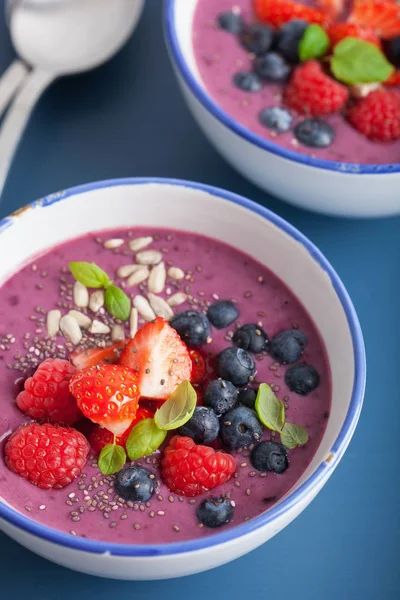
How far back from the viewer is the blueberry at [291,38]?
250cm

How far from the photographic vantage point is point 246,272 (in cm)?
213

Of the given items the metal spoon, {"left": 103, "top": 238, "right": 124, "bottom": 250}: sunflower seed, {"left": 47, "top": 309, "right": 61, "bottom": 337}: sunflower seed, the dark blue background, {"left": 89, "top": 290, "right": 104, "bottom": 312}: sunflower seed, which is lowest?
the dark blue background

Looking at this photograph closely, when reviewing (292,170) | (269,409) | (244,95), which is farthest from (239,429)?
(244,95)

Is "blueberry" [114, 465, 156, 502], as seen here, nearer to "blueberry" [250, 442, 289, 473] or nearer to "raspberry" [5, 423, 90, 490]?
"raspberry" [5, 423, 90, 490]

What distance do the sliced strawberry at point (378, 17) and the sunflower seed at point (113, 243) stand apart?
97 cm

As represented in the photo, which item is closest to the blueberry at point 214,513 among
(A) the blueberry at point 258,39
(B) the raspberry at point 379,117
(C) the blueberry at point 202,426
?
(C) the blueberry at point 202,426

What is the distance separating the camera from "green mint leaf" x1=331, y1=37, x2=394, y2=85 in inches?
95.8

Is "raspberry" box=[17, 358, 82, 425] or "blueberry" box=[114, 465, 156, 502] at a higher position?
"raspberry" box=[17, 358, 82, 425]

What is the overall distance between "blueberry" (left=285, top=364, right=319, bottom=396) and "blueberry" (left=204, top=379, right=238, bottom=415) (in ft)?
0.46

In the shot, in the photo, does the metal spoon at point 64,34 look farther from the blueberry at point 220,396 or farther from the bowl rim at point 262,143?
the blueberry at point 220,396

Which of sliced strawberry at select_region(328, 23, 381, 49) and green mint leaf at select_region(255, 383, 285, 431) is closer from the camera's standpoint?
green mint leaf at select_region(255, 383, 285, 431)

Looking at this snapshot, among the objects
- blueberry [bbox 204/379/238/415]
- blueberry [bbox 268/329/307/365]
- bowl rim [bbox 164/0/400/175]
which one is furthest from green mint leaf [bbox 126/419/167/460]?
bowl rim [bbox 164/0/400/175]

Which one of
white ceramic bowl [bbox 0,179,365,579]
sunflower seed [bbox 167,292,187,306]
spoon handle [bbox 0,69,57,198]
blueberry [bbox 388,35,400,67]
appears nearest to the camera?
white ceramic bowl [bbox 0,179,365,579]

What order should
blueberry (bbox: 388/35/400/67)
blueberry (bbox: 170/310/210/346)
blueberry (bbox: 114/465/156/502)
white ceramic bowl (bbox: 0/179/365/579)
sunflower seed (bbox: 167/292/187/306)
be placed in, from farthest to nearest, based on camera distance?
blueberry (bbox: 388/35/400/67) → sunflower seed (bbox: 167/292/187/306) → blueberry (bbox: 170/310/210/346) → blueberry (bbox: 114/465/156/502) → white ceramic bowl (bbox: 0/179/365/579)
